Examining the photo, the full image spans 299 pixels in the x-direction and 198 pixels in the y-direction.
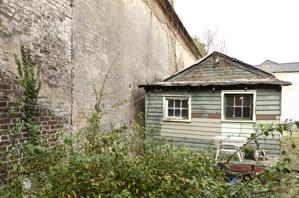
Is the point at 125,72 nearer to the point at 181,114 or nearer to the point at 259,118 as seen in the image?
the point at 181,114

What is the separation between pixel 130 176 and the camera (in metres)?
2.41

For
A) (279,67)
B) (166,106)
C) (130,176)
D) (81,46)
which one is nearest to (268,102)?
(166,106)

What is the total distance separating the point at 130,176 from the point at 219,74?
7268mm

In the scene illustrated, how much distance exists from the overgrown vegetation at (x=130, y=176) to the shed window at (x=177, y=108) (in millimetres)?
5860

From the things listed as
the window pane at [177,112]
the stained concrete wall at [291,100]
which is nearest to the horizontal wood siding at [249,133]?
the window pane at [177,112]

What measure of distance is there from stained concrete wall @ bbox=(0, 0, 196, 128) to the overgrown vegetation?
198 cm

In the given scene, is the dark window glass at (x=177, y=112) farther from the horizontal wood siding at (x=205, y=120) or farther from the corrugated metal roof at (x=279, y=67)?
the corrugated metal roof at (x=279, y=67)

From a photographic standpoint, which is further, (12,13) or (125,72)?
(125,72)

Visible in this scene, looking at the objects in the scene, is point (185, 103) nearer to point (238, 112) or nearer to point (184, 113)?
point (184, 113)

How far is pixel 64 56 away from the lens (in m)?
4.89

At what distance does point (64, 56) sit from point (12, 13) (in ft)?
4.40

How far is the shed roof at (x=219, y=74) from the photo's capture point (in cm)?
798

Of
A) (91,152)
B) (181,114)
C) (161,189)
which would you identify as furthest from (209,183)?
(181,114)

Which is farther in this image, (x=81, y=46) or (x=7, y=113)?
(x=81, y=46)
